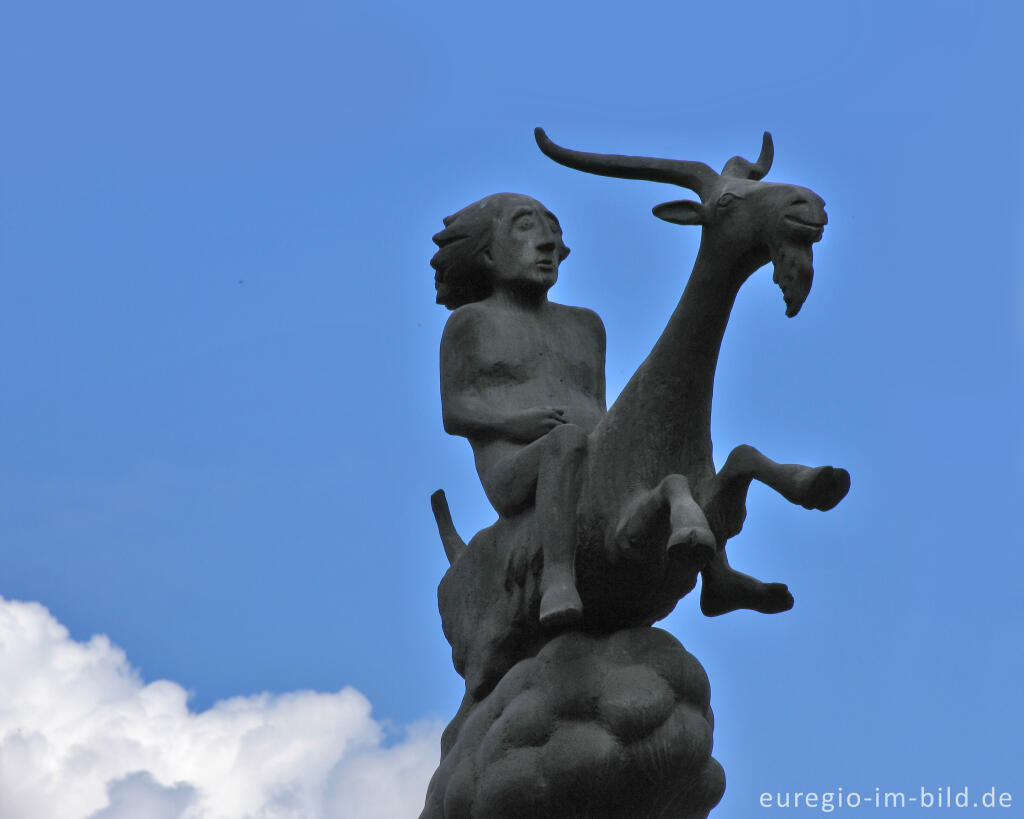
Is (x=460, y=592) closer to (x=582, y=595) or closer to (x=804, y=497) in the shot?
(x=582, y=595)

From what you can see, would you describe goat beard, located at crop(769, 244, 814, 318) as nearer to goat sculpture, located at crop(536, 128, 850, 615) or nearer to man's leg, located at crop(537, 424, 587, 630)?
goat sculpture, located at crop(536, 128, 850, 615)

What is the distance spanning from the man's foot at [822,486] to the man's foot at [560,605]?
3.38 feet

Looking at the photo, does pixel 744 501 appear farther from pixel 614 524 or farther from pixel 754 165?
pixel 754 165

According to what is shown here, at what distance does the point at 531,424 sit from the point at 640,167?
124 centimetres

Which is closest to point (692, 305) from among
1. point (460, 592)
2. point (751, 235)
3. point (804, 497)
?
point (751, 235)

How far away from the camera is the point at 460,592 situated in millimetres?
10219

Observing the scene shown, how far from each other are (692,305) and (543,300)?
1254 mm

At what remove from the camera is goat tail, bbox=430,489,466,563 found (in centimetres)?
1070


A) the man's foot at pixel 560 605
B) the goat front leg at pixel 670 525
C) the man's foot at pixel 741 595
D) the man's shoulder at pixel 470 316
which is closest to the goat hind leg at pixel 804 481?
the goat front leg at pixel 670 525

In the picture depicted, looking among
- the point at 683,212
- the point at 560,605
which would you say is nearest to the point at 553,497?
the point at 560,605

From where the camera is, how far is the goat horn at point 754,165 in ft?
32.0

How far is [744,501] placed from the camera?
376 inches

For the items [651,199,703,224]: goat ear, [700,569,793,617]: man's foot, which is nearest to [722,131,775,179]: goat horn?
[651,199,703,224]: goat ear

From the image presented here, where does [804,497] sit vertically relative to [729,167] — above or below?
below
